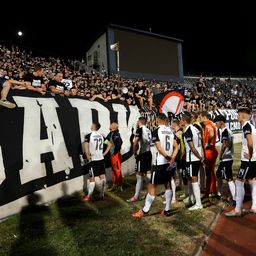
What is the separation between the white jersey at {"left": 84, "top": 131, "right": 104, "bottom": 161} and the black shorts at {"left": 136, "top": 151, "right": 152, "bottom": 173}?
114cm

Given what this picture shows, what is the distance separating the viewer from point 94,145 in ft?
30.2

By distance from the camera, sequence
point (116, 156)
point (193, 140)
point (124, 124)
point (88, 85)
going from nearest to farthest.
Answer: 1. point (193, 140)
2. point (116, 156)
3. point (124, 124)
4. point (88, 85)

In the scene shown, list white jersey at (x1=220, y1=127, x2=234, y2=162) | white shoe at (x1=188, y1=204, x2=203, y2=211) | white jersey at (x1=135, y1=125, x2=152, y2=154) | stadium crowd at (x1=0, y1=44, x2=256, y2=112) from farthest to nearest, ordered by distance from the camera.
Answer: stadium crowd at (x1=0, y1=44, x2=256, y2=112) < white jersey at (x1=135, y1=125, x2=152, y2=154) < white jersey at (x1=220, y1=127, x2=234, y2=162) < white shoe at (x1=188, y1=204, x2=203, y2=211)

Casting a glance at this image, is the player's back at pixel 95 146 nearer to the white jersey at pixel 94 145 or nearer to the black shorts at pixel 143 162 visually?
the white jersey at pixel 94 145

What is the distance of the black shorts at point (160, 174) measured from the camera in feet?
23.8

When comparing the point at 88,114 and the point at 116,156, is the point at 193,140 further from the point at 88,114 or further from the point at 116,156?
the point at 88,114

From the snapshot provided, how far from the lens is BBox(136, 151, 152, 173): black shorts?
9.38m

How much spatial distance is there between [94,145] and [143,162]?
154cm

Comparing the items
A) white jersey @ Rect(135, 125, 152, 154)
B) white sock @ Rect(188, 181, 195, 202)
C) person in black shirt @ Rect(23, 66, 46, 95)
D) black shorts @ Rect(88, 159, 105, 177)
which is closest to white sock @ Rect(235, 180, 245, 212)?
white sock @ Rect(188, 181, 195, 202)

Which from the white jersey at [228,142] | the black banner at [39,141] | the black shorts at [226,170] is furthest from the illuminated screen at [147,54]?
the black shorts at [226,170]

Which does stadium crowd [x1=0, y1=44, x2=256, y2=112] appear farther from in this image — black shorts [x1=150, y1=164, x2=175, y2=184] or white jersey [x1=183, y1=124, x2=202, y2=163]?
white jersey [x1=183, y1=124, x2=202, y2=163]

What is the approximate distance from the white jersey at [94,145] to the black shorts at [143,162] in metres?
1.14

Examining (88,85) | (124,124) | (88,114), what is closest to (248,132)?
(88,114)

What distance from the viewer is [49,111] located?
29.8ft
